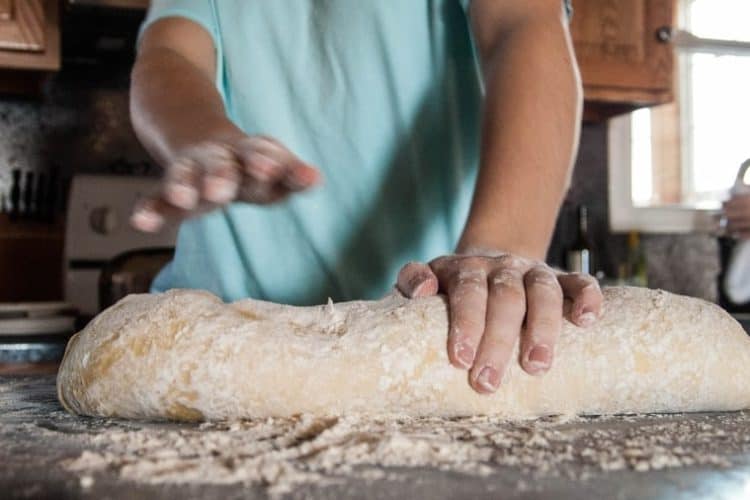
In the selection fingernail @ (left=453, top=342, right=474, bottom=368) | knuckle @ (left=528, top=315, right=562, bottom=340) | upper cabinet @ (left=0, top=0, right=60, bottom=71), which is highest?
upper cabinet @ (left=0, top=0, right=60, bottom=71)

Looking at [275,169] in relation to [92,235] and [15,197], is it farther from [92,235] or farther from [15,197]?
[15,197]

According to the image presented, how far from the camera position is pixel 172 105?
0.90 meters

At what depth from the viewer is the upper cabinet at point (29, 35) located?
2.16 metres

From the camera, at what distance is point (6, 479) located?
50cm

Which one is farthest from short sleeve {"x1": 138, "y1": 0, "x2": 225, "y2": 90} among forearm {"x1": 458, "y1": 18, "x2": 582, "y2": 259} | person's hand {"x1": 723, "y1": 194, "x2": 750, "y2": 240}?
person's hand {"x1": 723, "y1": 194, "x2": 750, "y2": 240}

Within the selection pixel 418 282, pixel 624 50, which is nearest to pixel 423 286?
pixel 418 282

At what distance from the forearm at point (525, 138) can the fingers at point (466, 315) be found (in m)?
0.11

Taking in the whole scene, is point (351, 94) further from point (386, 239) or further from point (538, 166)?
point (538, 166)

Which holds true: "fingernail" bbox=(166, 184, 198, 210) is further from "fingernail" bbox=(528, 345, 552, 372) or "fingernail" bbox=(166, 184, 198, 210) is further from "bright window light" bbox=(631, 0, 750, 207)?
"bright window light" bbox=(631, 0, 750, 207)

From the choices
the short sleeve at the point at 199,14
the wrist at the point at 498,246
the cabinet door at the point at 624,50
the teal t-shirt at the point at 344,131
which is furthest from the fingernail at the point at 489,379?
the cabinet door at the point at 624,50

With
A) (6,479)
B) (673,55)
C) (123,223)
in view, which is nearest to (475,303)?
(6,479)

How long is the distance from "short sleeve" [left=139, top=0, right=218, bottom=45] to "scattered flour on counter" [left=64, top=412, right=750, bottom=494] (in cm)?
58

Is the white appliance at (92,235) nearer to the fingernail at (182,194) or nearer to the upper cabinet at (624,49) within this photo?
the upper cabinet at (624,49)

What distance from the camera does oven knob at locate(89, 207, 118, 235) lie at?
2295mm
